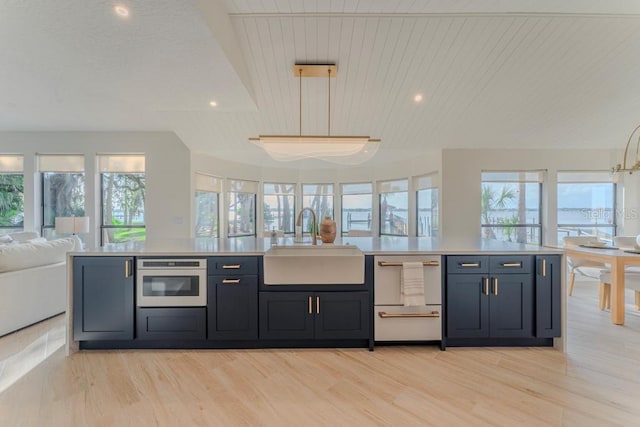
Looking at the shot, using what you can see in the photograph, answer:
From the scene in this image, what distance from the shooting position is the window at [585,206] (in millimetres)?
5148

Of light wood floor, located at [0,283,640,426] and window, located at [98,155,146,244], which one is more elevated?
window, located at [98,155,146,244]

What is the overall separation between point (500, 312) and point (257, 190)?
5137mm

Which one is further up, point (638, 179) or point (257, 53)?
point (257, 53)

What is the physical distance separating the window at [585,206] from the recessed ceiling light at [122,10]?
6.59 meters

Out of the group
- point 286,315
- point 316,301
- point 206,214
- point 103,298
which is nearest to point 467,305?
point 316,301

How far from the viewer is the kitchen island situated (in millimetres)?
2344

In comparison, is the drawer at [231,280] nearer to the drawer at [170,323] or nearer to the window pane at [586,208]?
the drawer at [170,323]

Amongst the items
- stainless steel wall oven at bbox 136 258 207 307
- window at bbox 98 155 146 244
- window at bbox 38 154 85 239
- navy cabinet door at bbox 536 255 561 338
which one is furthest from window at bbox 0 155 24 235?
navy cabinet door at bbox 536 255 561 338

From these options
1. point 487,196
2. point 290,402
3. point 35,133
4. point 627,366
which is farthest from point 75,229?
point 487,196

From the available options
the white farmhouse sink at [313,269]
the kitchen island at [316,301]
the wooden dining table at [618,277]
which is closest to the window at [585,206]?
the wooden dining table at [618,277]

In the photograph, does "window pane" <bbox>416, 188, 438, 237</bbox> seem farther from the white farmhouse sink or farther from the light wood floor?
the white farmhouse sink

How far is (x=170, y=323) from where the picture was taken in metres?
2.36

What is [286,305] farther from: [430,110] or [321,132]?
[430,110]

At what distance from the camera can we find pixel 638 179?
499 cm
